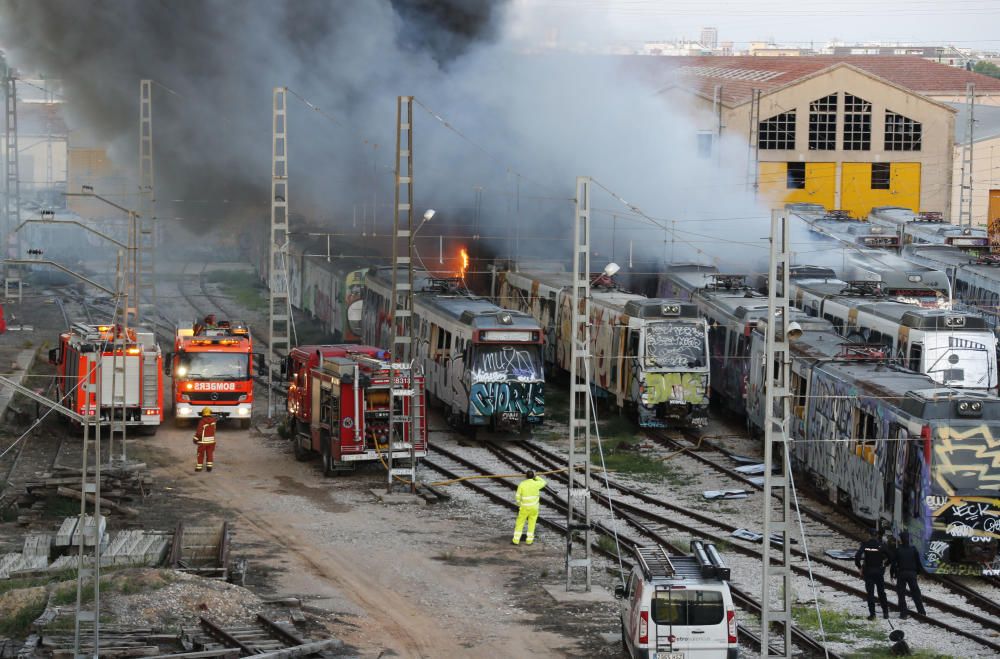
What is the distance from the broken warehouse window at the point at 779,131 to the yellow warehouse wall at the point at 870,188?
3172mm

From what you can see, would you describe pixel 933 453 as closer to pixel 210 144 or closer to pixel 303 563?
pixel 303 563

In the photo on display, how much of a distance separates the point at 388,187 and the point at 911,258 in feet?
64.9

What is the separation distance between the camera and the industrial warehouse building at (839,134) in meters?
72.4

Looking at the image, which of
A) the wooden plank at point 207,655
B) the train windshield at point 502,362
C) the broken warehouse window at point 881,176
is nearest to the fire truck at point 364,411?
the train windshield at point 502,362

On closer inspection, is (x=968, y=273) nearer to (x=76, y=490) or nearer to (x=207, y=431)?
(x=207, y=431)

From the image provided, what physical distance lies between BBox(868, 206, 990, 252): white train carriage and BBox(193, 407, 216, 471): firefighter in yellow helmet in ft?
101

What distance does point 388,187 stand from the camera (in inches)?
2415

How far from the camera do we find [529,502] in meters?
26.1

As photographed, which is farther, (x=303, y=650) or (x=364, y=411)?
(x=364, y=411)

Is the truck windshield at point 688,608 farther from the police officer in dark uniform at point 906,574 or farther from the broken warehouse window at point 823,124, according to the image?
the broken warehouse window at point 823,124

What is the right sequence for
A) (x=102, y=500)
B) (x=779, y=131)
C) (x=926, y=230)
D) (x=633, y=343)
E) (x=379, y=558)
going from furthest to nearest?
(x=779, y=131)
(x=926, y=230)
(x=633, y=343)
(x=102, y=500)
(x=379, y=558)

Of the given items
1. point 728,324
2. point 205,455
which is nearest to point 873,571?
point 205,455

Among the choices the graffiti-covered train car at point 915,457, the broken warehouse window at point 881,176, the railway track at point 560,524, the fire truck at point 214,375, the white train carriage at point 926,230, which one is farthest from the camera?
the broken warehouse window at point 881,176

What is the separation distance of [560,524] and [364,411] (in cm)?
519
